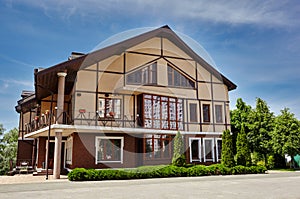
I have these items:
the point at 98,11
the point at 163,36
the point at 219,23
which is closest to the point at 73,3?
the point at 98,11

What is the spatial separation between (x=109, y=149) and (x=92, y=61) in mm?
5510

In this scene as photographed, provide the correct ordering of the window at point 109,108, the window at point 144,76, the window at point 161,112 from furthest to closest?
the window at point 144,76, the window at point 161,112, the window at point 109,108

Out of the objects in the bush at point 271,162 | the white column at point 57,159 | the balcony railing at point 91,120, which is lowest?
the bush at point 271,162

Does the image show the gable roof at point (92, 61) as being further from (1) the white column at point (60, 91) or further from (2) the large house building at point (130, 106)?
(1) the white column at point (60, 91)

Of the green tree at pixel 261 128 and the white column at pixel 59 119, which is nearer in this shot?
the white column at pixel 59 119

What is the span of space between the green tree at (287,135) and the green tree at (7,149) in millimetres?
23177

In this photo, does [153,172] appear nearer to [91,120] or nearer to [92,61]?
[91,120]

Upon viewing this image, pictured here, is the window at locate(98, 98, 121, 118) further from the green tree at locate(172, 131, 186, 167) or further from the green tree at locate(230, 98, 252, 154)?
the green tree at locate(230, 98, 252, 154)

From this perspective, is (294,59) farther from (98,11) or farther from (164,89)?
(98,11)

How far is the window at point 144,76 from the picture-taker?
61.8 ft

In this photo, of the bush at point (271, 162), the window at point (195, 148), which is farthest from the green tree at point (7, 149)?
the bush at point (271, 162)

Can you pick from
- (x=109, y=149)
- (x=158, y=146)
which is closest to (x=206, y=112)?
(x=158, y=146)

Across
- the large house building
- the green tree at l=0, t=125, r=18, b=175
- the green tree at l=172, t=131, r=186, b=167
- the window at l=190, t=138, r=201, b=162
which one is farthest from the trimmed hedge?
the green tree at l=0, t=125, r=18, b=175

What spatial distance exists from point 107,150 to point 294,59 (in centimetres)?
1149
